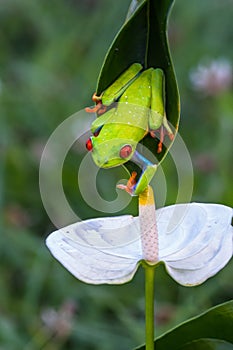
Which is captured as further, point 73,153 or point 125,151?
point 73,153

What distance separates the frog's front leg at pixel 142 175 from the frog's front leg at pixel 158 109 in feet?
0.04

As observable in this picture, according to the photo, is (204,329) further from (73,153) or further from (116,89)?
(73,153)

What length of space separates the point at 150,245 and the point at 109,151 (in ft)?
0.27

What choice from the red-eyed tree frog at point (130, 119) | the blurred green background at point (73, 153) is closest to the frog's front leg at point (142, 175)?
the red-eyed tree frog at point (130, 119)

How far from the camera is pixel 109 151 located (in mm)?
496

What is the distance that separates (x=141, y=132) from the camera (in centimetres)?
52

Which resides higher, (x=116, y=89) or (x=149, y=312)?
(x=116, y=89)

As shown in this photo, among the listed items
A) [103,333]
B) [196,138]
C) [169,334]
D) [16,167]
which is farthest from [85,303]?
[169,334]

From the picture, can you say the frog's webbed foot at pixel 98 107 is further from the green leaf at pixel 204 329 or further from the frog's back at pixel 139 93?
the green leaf at pixel 204 329

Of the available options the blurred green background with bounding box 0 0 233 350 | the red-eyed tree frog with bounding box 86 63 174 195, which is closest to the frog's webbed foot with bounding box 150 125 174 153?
the red-eyed tree frog with bounding box 86 63 174 195

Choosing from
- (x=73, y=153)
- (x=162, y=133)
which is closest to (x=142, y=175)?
(x=162, y=133)

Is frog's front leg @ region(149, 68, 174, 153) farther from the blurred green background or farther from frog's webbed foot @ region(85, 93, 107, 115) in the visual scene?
the blurred green background

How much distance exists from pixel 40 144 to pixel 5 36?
61 cm

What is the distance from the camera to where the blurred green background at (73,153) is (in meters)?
1.12
